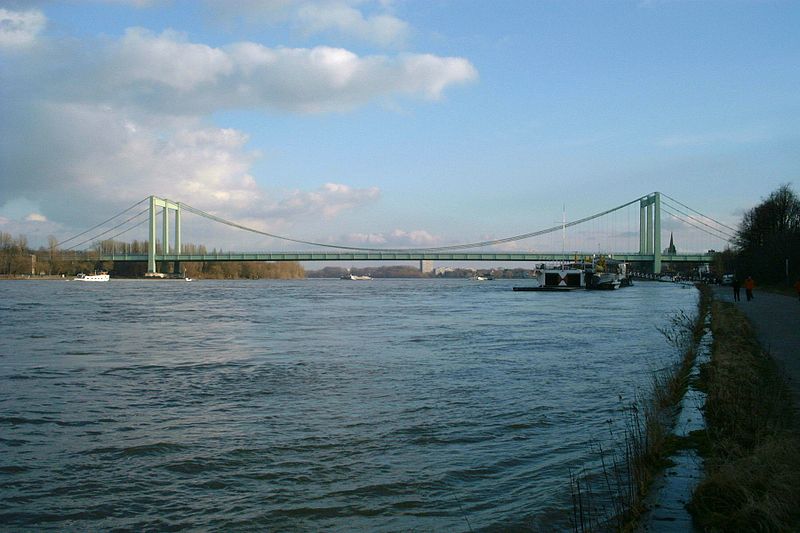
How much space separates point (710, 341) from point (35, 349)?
17328 mm

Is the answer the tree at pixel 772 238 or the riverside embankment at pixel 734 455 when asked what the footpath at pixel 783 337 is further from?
the tree at pixel 772 238

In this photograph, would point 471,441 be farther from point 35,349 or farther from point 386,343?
point 35,349

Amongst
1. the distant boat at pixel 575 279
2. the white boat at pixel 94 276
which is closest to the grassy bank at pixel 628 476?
the distant boat at pixel 575 279

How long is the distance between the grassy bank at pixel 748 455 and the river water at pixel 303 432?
1311mm

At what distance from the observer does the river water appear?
6.43 meters

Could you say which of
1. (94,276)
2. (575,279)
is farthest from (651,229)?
(94,276)

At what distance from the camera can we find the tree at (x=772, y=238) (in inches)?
2173

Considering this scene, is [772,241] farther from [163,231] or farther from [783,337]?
[163,231]

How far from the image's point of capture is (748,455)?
608 cm

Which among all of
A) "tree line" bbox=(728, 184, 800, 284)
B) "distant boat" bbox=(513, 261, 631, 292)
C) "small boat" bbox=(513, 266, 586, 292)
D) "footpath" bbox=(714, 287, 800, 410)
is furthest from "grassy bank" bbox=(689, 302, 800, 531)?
"small boat" bbox=(513, 266, 586, 292)

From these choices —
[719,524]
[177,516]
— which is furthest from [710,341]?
[177,516]

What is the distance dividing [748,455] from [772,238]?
60738mm

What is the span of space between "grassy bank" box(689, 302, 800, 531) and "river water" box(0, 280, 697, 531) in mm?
1311

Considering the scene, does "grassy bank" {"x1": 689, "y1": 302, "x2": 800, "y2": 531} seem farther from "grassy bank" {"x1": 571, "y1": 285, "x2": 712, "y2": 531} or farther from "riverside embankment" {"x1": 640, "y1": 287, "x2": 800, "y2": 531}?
"grassy bank" {"x1": 571, "y1": 285, "x2": 712, "y2": 531}
